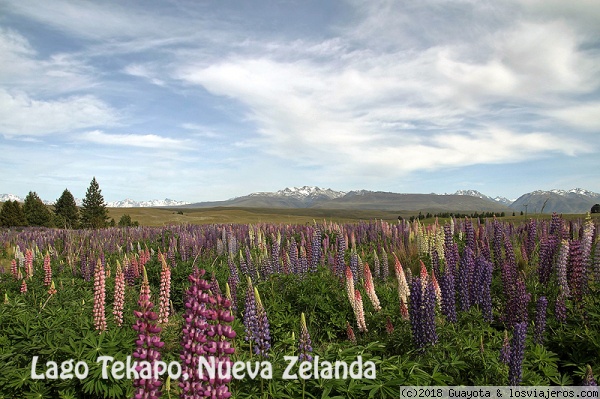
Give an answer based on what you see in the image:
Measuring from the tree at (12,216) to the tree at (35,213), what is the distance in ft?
6.25

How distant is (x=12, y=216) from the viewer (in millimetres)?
47219

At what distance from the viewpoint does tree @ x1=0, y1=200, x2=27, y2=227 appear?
4669 centimetres

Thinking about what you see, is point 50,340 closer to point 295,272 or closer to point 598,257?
point 295,272

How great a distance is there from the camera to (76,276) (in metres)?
11.8

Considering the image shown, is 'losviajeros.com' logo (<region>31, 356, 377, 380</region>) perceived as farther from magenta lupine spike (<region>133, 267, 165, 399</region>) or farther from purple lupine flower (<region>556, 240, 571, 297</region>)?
purple lupine flower (<region>556, 240, 571, 297</region>)

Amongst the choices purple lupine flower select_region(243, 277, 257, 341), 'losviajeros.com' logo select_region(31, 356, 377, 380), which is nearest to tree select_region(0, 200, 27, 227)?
'losviajeros.com' logo select_region(31, 356, 377, 380)

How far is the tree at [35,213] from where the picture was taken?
5141 cm

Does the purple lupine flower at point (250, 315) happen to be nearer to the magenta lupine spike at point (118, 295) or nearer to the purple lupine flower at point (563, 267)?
the magenta lupine spike at point (118, 295)

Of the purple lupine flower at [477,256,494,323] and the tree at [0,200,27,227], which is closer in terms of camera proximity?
the purple lupine flower at [477,256,494,323]

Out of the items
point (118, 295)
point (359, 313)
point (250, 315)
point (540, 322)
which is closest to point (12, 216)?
point (118, 295)

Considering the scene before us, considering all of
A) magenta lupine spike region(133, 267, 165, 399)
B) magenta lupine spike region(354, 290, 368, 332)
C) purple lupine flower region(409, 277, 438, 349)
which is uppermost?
magenta lupine spike region(133, 267, 165, 399)

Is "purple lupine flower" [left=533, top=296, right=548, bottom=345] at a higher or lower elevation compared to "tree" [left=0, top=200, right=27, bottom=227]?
lower

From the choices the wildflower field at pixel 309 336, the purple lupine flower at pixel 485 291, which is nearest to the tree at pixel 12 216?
the wildflower field at pixel 309 336

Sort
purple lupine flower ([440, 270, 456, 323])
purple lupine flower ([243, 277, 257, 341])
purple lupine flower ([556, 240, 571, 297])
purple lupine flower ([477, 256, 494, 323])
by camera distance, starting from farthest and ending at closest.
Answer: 1. purple lupine flower ([556, 240, 571, 297])
2. purple lupine flower ([477, 256, 494, 323])
3. purple lupine flower ([440, 270, 456, 323])
4. purple lupine flower ([243, 277, 257, 341])
